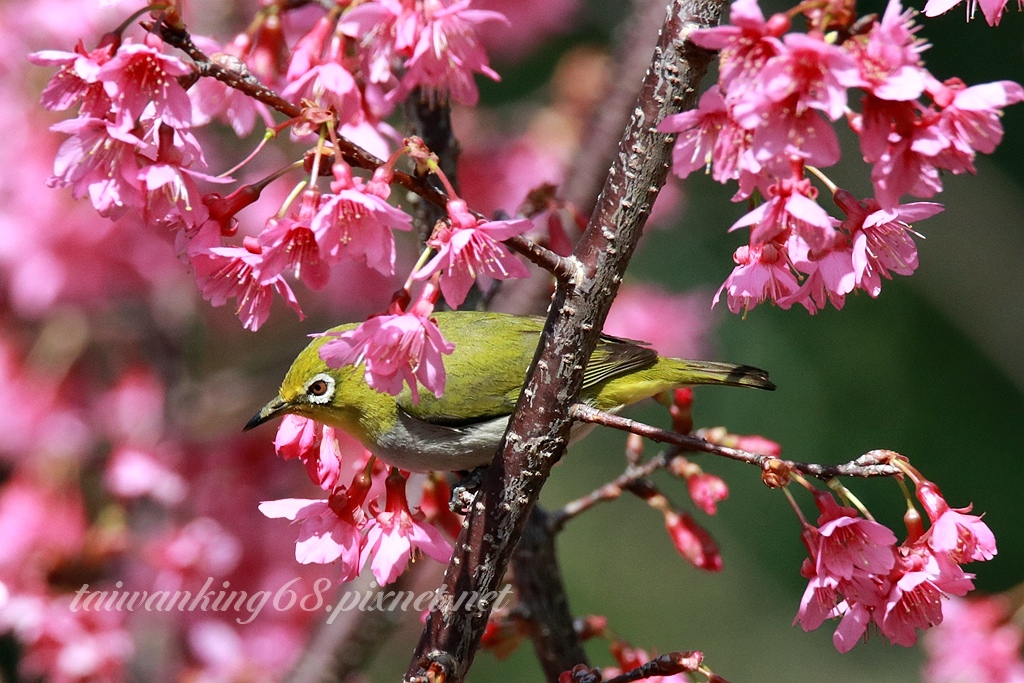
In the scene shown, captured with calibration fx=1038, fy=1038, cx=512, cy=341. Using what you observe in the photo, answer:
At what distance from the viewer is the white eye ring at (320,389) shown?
183 centimetres

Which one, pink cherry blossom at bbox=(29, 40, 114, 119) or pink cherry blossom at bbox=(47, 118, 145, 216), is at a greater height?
pink cherry blossom at bbox=(29, 40, 114, 119)

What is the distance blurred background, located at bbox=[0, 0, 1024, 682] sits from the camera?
10.4 ft

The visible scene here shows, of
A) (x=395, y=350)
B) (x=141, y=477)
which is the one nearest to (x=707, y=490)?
(x=395, y=350)

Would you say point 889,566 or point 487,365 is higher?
point 889,566

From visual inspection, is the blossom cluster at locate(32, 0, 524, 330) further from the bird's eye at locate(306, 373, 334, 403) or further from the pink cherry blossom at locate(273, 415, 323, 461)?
the bird's eye at locate(306, 373, 334, 403)

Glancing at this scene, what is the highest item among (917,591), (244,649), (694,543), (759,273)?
(759,273)

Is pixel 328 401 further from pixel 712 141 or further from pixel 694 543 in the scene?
pixel 712 141

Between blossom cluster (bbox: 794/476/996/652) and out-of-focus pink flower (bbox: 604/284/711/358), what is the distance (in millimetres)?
2634

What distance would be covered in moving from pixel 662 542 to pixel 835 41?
6.28 metres

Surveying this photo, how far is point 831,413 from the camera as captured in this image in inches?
238

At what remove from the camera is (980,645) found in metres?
2.79

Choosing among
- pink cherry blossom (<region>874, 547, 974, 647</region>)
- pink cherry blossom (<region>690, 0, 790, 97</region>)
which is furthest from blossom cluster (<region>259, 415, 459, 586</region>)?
pink cherry blossom (<region>690, 0, 790, 97</region>)

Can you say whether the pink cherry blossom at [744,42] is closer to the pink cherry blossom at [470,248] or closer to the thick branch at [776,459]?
the pink cherry blossom at [470,248]

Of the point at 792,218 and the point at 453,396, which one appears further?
the point at 453,396
